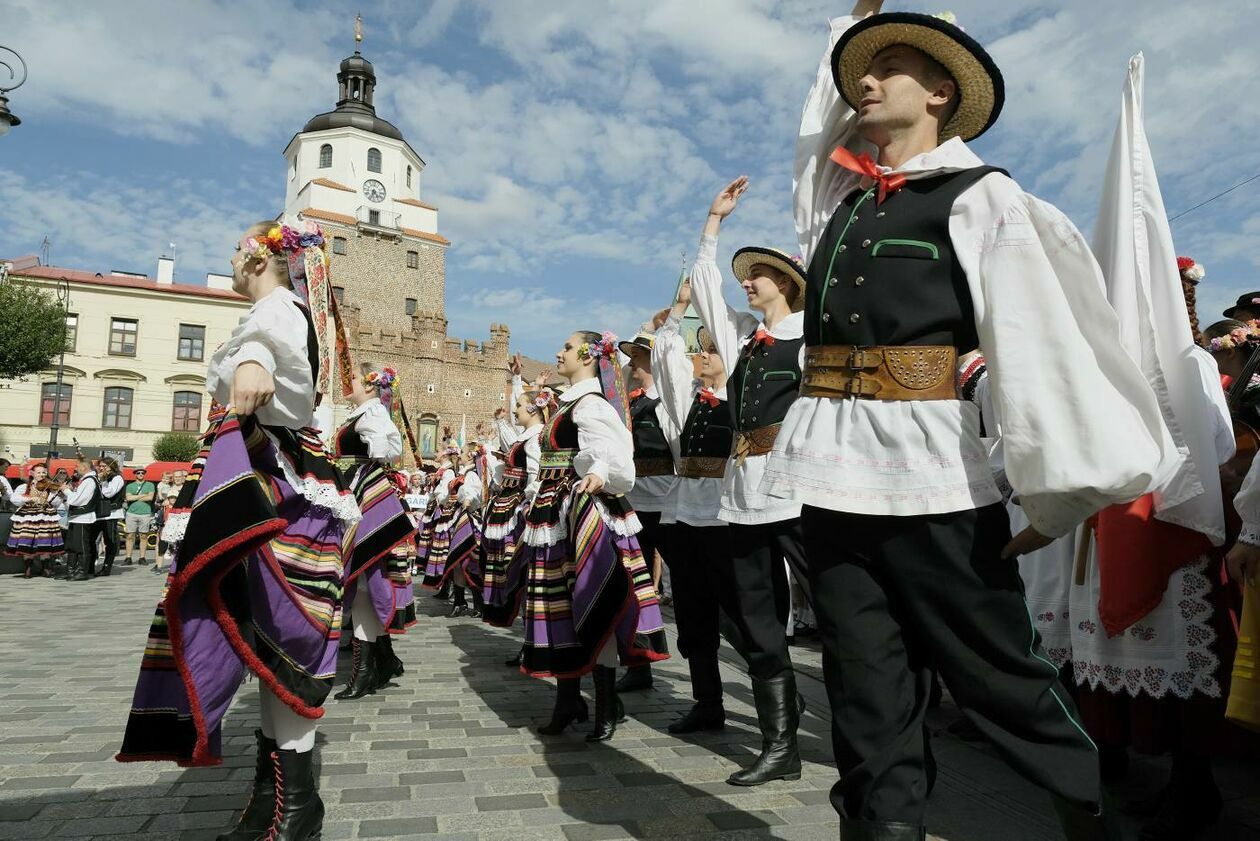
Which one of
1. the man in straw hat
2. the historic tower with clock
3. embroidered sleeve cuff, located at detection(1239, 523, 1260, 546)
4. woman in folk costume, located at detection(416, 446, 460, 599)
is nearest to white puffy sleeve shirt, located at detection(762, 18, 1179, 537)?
the man in straw hat

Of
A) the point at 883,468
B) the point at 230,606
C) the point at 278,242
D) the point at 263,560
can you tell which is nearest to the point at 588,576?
the point at 263,560

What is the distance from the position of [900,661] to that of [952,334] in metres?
0.80

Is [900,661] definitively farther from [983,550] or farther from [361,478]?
[361,478]

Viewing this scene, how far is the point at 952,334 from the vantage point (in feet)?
6.89

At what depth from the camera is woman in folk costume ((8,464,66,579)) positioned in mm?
13875

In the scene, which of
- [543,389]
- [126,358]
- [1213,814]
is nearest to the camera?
[1213,814]

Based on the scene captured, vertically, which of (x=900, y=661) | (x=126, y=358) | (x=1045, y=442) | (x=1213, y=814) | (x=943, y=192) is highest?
(x=126, y=358)

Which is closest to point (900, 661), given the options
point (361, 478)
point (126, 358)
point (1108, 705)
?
point (1108, 705)

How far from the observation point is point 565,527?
468cm

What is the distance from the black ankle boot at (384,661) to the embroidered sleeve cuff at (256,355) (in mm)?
3089

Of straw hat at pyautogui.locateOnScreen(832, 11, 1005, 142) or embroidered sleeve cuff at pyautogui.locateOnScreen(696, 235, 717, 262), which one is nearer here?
straw hat at pyautogui.locateOnScreen(832, 11, 1005, 142)

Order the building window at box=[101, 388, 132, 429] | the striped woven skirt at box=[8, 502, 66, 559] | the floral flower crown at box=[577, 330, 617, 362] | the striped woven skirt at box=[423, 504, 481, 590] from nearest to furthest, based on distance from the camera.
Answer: the floral flower crown at box=[577, 330, 617, 362] → the striped woven skirt at box=[423, 504, 481, 590] → the striped woven skirt at box=[8, 502, 66, 559] → the building window at box=[101, 388, 132, 429]

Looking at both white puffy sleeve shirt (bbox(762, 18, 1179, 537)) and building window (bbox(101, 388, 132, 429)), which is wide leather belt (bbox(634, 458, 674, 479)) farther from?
building window (bbox(101, 388, 132, 429))

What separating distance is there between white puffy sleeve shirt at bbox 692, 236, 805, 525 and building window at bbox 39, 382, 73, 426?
46455mm
